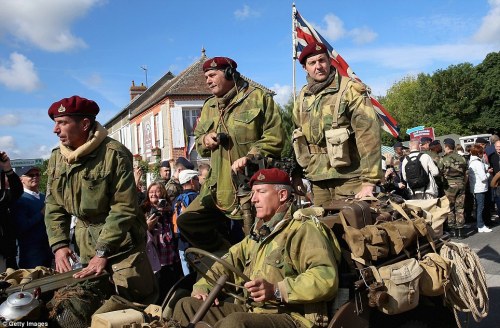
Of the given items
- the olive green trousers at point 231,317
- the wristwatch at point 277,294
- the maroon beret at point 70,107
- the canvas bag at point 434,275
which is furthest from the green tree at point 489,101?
the wristwatch at point 277,294

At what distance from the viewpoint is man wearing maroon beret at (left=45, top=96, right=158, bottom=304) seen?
402 cm

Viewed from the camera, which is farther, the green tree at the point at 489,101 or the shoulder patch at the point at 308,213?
the green tree at the point at 489,101

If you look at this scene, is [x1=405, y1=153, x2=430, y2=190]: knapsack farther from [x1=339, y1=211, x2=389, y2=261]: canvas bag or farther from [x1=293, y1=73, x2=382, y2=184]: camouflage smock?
[x1=339, y1=211, x2=389, y2=261]: canvas bag

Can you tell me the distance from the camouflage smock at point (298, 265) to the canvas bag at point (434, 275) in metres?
0.67

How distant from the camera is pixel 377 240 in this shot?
11.3ft

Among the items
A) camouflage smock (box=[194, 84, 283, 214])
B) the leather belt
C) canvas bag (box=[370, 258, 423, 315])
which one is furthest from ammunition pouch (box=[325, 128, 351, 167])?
canvas bag (box=[370, 258, 423, 315])

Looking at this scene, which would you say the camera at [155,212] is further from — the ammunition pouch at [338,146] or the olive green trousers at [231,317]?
the olive green trousers at [231,317]

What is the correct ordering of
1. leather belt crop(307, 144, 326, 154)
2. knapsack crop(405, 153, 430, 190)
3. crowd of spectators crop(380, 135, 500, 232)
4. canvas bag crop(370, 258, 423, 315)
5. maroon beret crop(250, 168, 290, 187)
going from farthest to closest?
crowd of spectators crop(380, 135, 500, 232), knapsack crop(405, 153, 430, 190), leather belt crop(307, 144, 326, 154), maroon beret crop(250, 168, 290, 187), canvas bag crop(370, 258, 423, 315)

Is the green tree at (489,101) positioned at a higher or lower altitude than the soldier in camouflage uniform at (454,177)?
higher

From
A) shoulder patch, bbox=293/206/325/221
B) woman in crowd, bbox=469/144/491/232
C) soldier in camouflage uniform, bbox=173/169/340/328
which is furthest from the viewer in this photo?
woman in crowd, bbox=469/144/491/232

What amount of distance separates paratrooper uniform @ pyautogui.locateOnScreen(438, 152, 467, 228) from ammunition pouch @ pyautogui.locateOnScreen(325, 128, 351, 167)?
6858mm

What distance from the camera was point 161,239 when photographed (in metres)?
6.46

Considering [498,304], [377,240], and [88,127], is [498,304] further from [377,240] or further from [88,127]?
[88,127]

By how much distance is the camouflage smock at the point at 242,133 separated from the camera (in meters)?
4.71
